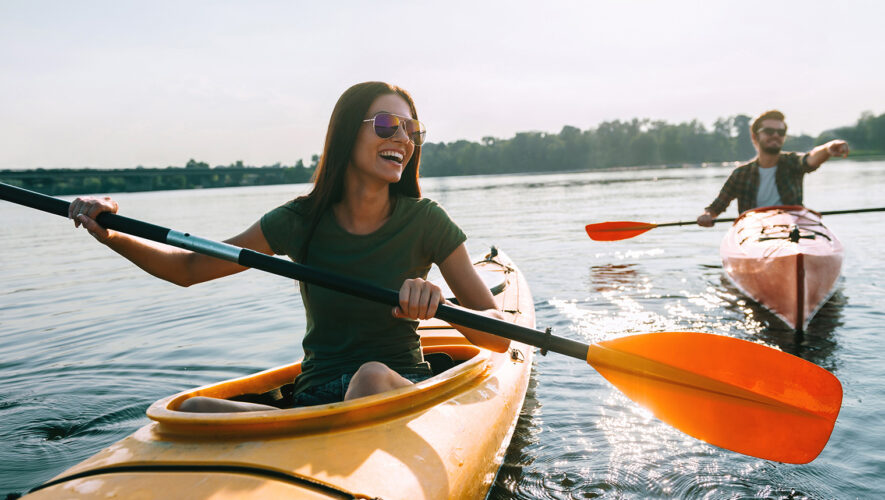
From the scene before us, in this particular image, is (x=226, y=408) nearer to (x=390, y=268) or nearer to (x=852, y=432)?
(x=390, y=268)

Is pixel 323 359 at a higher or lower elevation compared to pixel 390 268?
lower

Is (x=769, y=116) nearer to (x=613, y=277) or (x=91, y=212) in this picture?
(x=613, y=277)

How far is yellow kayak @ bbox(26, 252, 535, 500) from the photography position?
1.79 m

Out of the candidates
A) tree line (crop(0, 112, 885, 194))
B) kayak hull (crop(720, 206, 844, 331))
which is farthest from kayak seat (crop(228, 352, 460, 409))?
tree line (crop(0, 112, 885, 194))

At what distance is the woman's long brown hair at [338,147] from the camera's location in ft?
8.25

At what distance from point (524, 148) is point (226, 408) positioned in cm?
9895

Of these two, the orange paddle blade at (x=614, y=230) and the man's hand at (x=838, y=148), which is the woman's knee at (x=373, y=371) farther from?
the man's hand at (x=838, y=148)

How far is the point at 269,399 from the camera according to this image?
2.80 m

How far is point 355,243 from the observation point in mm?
2539

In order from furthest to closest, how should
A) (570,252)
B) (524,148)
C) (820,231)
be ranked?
(524,148), (570,252), (820,231)

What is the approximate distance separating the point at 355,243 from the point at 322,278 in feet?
0.82

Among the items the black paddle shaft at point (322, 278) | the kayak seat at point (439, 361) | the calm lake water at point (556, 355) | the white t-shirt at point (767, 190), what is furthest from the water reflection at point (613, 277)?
the black paddle shaft at point (322, 278)

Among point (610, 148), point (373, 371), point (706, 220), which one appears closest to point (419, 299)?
point (373, 371)

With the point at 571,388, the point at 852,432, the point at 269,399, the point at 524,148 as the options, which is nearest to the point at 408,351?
the point at 269,399
